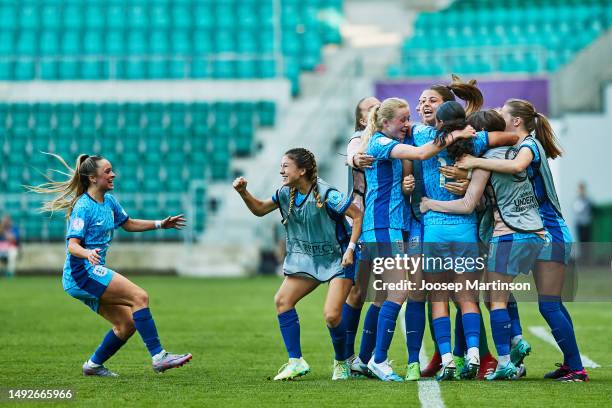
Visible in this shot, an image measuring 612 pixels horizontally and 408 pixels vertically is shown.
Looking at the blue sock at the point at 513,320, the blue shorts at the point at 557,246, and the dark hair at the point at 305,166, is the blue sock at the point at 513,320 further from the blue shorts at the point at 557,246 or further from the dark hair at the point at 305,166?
the dark hair at the point at 305,166

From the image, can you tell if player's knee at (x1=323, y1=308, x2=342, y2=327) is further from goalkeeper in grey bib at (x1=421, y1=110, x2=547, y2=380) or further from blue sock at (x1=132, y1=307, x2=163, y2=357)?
blue sock at (x1=132, y1=307, x2=163, y2=357)

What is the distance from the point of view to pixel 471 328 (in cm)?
816

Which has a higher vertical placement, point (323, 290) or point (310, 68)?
point (310, 68)

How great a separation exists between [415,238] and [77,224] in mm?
2419

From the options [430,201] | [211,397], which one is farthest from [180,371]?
[430,201]

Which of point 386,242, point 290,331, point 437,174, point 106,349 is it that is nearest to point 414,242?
point 386,242

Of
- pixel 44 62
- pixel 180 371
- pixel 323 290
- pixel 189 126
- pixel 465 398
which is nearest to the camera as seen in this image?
pixel 465 398

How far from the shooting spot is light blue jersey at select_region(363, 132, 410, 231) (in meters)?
8.27

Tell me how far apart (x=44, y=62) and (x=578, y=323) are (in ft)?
61.5

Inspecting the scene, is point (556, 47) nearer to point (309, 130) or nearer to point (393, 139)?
point (309, 130)

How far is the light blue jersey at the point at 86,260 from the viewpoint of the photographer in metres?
8.75

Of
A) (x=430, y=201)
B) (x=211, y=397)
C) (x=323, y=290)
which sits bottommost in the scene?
(x=323, y=290)

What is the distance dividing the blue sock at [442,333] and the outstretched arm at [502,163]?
105cm

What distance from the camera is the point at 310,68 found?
2962cm
